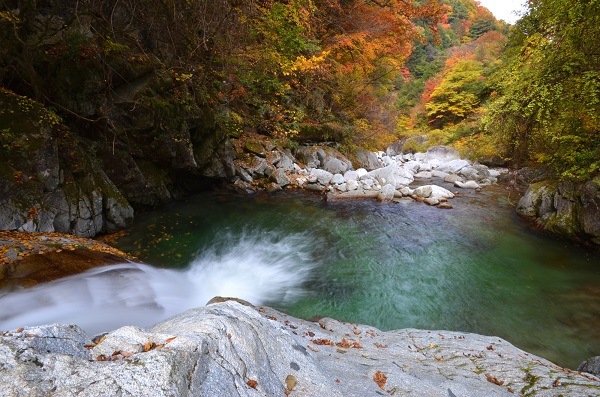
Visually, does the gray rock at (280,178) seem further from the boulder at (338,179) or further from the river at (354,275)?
the river at (354,275)

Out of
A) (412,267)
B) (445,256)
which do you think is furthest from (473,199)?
(412,267)

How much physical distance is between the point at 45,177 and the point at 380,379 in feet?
21.7

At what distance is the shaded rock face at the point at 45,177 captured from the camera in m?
4.96

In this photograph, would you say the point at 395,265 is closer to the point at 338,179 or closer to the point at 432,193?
the point at 432,193

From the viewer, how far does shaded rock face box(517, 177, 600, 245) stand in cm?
704

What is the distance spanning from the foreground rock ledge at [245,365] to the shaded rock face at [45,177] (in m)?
4.90

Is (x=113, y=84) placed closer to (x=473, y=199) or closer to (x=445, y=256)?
(x=445, y=256)

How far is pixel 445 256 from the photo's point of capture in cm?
714

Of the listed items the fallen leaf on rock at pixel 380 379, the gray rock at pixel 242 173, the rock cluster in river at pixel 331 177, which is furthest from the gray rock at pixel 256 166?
the fallen leaf on rock at pixel 380 379

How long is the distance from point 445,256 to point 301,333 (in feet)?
17.8

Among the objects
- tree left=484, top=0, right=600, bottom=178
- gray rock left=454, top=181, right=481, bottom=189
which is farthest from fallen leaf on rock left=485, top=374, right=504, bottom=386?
gray rock left=454, top=181, right=481, bottom=189

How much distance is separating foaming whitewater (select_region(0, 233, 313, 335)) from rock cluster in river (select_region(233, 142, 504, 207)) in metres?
4.42

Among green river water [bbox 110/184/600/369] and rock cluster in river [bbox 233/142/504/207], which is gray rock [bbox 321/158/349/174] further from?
green river water [bbox 110/184/600/369]

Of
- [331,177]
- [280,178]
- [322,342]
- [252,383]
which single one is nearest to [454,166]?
[331,177]
